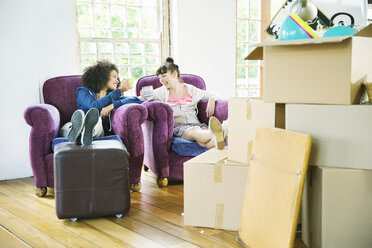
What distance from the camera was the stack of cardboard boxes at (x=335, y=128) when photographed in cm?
180

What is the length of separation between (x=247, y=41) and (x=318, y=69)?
3.54 m

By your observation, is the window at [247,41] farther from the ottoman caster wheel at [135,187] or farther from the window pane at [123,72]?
the ottoman caster wheel at [135,187]

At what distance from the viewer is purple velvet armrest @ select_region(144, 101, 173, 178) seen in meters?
3.17

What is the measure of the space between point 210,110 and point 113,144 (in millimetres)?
1164

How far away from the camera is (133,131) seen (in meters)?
3.03

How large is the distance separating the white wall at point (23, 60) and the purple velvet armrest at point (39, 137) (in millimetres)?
681

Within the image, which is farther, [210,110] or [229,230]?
[210,110]

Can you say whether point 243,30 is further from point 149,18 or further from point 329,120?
point 329,120

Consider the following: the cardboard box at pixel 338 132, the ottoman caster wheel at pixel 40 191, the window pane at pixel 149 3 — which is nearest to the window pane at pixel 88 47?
the window pane at pixel 149 3

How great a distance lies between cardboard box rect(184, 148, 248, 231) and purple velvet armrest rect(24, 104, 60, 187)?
4.03 feet

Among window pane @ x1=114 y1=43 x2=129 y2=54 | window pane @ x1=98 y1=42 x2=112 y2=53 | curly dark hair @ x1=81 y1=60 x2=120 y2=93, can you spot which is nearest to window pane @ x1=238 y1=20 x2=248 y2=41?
window pane @ x1=114 y1=43 x2=129 y2=54

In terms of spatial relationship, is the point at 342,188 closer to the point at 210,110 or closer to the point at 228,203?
the point at 228,203

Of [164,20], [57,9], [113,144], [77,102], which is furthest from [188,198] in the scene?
[164,20]

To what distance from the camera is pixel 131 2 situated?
431 cm
